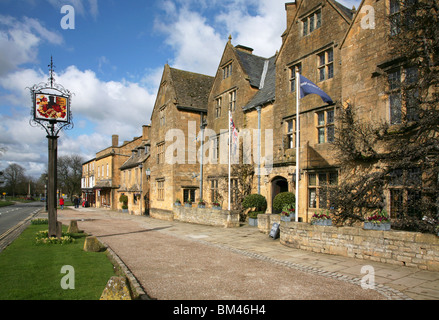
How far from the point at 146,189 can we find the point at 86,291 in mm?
28995

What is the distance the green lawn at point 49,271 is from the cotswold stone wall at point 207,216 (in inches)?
347

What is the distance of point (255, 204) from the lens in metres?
18.0

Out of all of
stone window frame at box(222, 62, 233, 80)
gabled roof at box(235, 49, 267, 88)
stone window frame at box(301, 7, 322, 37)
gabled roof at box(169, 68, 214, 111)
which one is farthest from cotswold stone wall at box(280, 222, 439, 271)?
gabled roof at box(169, 68, 214, 111)

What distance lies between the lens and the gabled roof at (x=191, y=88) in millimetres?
27391

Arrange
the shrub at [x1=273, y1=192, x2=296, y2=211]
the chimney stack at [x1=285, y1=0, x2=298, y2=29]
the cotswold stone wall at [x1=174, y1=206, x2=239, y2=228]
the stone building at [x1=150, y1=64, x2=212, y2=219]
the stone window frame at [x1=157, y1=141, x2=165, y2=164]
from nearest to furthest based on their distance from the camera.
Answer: the shrub at [x1=273, y1=192, x2=296, y2=211] → the chimney stack at [x1=285, y1=0, x2=298, y2=29] → the cotswold stone wall at [x1=174, y1=206, x2=239, y2=228] → the stone building at [x1=150, y1=64, x2=212, y2=219] → the stone window frame at [x1=157, y1=141, x2=165, y2=164]

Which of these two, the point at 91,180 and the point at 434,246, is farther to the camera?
the point at 91,180

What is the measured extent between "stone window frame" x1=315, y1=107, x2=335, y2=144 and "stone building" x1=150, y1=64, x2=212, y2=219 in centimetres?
1300

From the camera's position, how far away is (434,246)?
26.8 ft

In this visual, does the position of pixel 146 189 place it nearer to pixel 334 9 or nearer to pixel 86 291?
pixel 334 9

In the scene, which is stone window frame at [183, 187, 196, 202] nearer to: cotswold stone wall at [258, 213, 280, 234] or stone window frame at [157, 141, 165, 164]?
stone window frame at [157, 141, 165, 164]

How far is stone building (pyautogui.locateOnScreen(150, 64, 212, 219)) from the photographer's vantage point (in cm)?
2627

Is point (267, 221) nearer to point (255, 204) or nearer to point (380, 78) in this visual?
point (255, 204)

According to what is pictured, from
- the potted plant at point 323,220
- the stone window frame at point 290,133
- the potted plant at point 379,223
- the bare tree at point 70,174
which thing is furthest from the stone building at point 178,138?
the bare tree at point 70,174
